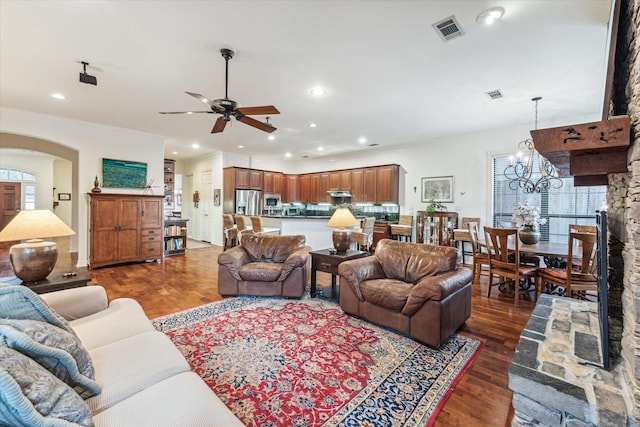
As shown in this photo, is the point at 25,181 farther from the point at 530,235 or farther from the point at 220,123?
the point at 530,235

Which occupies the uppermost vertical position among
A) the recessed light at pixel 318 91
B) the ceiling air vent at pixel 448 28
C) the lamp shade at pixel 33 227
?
the recessed light at pixel 318 91

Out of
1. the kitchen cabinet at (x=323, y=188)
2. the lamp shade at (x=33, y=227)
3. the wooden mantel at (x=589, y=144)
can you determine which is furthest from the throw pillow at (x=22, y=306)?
the kitchen cabinet at (x=323, y=188)

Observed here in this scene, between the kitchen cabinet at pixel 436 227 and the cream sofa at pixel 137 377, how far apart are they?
575cm

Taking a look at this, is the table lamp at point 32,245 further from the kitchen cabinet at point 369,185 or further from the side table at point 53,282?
the kitchen cabinet at point 369,185

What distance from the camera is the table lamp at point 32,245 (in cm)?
233

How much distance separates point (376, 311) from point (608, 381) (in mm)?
1749

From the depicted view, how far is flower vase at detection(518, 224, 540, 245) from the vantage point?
13.1 feet

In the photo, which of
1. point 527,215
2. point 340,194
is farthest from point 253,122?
point 340,194

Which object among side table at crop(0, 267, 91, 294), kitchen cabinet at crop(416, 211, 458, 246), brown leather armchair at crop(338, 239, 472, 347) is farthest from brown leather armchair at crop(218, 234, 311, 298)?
kitchen cabinet at crop(416, 211, 458, 246)

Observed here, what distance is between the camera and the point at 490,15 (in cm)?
229

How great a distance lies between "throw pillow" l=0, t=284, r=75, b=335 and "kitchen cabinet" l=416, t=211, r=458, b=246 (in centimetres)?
622

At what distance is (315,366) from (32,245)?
2.69 meters

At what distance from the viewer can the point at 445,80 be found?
3457 mm

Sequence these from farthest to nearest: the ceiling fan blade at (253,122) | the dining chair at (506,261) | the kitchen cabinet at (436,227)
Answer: the kitchen cabinet at (436,227), the dining chair at (506,261), the ceiling fan blade at (253,122)
